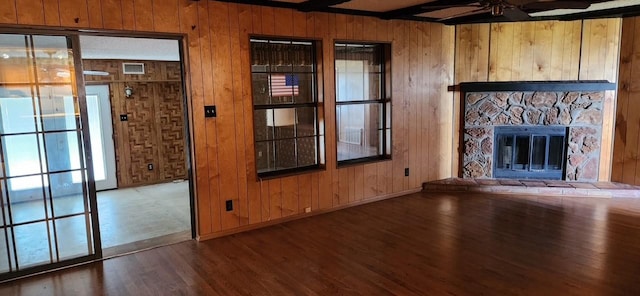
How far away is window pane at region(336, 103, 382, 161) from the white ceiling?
2063mm

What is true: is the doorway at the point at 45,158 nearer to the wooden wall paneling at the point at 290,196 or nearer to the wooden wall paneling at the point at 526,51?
the wooden wall paneling at the point at 290,196

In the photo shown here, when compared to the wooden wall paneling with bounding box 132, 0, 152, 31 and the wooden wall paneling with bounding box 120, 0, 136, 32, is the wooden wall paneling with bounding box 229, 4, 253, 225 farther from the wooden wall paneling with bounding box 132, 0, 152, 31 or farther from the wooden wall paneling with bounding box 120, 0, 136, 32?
the wooden wall paneling with bounding box 120, 0, 136, 32

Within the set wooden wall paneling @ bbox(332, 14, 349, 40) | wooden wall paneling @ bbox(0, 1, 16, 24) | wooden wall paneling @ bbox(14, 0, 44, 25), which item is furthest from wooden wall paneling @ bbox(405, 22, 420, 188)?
wooden wall paneling @ bbox(0, 1, 16, 24)

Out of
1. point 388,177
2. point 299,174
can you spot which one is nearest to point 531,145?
point 388,177

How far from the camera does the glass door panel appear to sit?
3200 mm

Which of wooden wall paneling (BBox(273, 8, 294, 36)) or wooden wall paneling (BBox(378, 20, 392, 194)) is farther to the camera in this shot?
wooden wall paneling (BBox(378, 20, 392, 194))

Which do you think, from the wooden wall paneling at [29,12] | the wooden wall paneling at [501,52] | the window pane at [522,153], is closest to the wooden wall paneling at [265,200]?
the wooden wall paneling at [29,12]

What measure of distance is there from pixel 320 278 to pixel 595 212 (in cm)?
348

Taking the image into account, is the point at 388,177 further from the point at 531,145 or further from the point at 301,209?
the point at 531,145

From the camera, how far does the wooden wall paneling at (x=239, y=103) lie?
4.06 m

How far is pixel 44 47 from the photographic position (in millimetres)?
3262

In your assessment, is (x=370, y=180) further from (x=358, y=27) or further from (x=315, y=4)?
(x=315, y=4)

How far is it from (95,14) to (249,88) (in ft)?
4.82

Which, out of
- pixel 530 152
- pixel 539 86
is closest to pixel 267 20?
pixel 539 86
